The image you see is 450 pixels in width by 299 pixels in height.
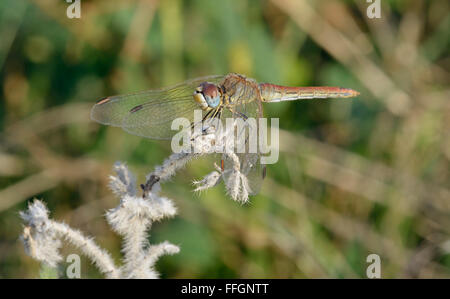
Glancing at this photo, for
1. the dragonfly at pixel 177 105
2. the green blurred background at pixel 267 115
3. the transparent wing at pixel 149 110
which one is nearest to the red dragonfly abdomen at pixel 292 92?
the dragonfly at pixel 177 105

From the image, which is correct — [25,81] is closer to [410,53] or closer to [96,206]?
[96,206]

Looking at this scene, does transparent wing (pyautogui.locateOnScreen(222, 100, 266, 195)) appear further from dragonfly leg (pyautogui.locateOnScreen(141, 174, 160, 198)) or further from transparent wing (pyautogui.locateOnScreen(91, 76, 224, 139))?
dragonfly leg (pyautogui.locateOnScreen(141, 174, 160, 198))

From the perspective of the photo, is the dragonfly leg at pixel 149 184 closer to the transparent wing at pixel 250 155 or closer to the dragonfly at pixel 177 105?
the transparent wing at pixel 250 155

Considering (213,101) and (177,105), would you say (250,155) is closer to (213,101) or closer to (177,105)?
(213,101)

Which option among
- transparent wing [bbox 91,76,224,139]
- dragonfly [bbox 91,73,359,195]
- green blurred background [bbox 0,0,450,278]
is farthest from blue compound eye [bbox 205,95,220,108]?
green blurred background [bbox 0,0,450,278]

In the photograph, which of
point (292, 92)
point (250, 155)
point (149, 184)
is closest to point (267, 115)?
point (292, 92)

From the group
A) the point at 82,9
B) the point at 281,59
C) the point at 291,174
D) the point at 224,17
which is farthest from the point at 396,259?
the point at 82,9
